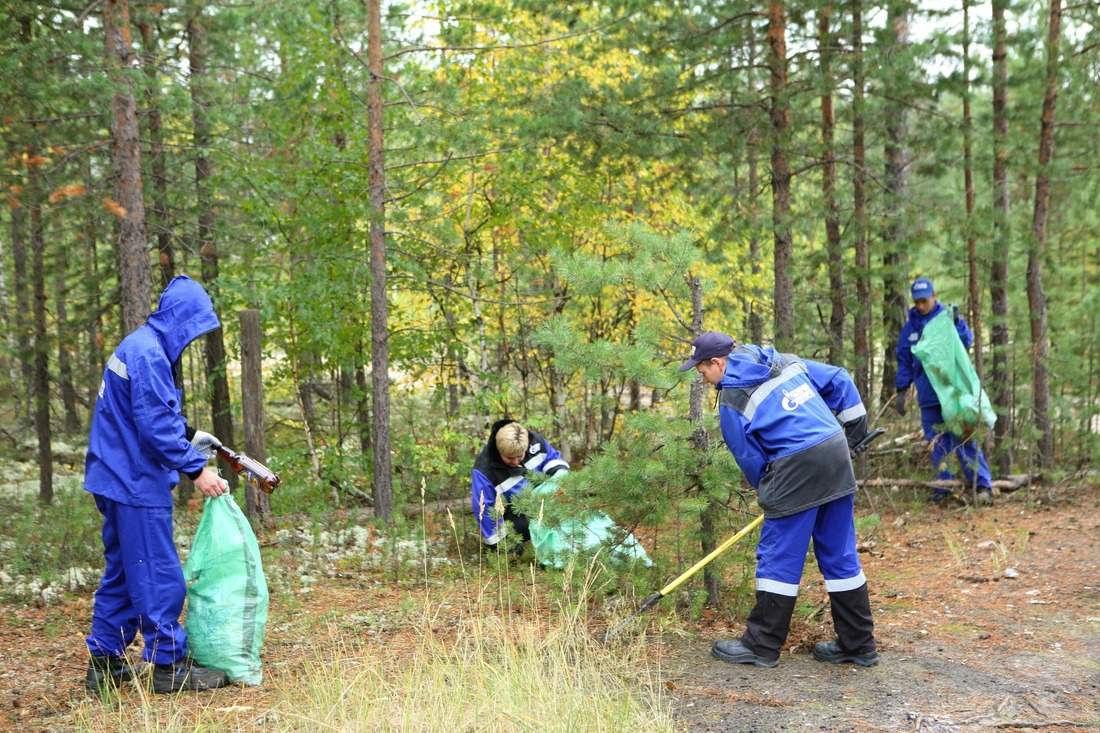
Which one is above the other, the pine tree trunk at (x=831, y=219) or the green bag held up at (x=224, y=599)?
the pine tree trunk at (x=831, y=219)

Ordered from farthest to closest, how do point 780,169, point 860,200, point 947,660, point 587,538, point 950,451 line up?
point 860,200 < point 950,451 < point 780,169 < point 587,538 < point 947,660

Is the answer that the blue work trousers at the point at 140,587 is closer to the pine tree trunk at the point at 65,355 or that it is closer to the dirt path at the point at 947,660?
the dirt path at the point at 947,660

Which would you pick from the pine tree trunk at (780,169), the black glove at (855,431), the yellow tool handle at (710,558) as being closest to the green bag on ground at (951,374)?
the pine tree trunk at (780,169)

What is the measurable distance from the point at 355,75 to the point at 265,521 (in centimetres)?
455

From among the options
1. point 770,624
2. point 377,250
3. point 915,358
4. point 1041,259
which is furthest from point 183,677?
point 1041,259

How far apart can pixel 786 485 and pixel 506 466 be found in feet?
10.0

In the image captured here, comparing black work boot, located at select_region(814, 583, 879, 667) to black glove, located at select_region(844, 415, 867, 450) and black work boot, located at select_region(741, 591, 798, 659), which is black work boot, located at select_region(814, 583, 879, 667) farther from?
black glove, located at select_region(844, 415, 867, 450)

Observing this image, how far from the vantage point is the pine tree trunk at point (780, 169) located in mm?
8125

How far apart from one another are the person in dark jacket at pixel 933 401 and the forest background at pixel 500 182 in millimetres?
552

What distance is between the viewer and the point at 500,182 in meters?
9.68

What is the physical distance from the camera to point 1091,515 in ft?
28.0

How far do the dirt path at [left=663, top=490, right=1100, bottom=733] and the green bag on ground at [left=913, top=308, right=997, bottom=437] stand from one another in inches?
54.5

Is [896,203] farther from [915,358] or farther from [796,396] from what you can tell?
[796,396]

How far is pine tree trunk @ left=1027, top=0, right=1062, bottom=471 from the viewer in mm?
9008
